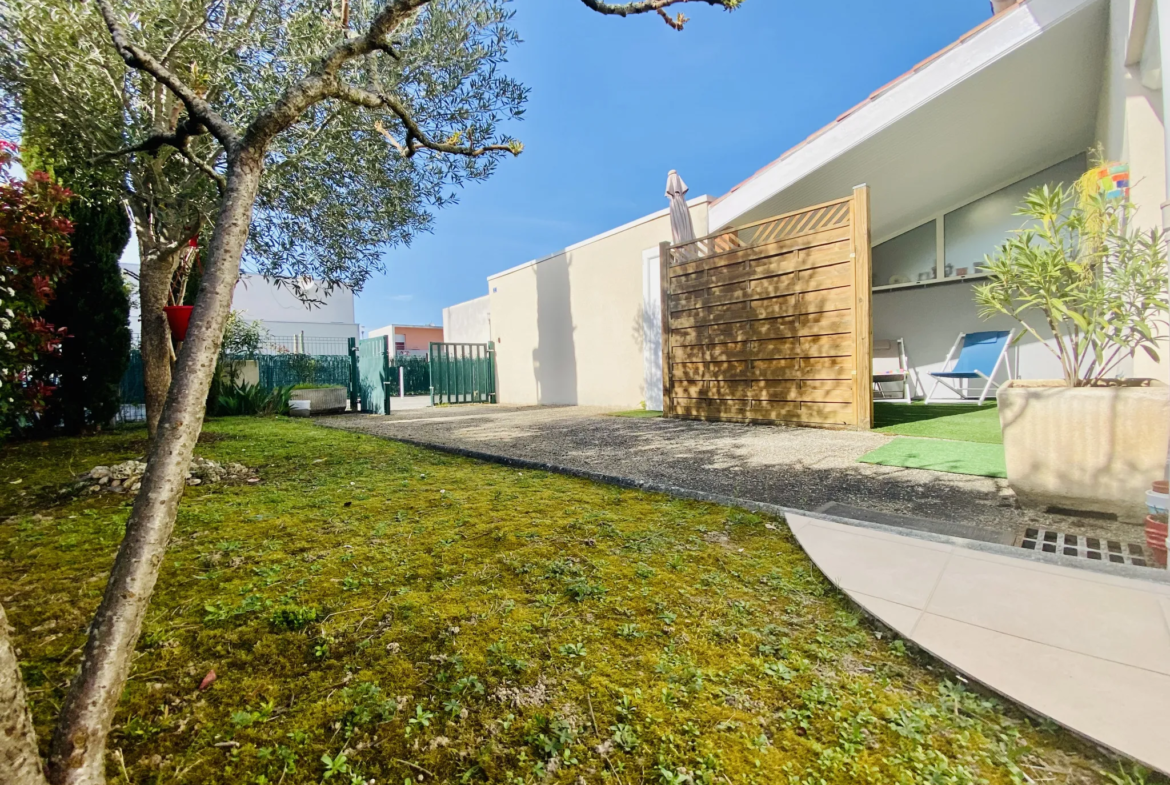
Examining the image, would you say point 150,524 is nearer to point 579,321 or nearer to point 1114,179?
point 1114,179

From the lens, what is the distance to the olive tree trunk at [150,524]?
2.92 ft

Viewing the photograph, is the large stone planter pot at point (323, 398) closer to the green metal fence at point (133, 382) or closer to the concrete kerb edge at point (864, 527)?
the green metal fence at point (133, 382)

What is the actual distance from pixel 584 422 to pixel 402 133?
4592 mm

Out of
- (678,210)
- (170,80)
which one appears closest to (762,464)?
(170,80)

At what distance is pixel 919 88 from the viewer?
17.4 ft

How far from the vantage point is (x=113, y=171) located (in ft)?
13.1

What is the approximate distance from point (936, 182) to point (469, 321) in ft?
53.6

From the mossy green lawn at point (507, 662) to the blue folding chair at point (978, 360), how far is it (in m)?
7.08

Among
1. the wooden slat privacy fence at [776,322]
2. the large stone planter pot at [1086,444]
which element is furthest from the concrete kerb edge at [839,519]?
the wooden slat privacy fence at [776,322]

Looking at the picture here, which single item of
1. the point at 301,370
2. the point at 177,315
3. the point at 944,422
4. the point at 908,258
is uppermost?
the point at 908,258

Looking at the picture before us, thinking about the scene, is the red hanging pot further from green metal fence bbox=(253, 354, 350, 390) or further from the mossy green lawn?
green metal fence bbox=(253, 354, 350, 390)

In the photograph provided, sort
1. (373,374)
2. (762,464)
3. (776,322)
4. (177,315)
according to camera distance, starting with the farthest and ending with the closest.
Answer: (373,374)
(776,322)
(762,464)
(177,315)

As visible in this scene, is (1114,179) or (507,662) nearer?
(507,662)

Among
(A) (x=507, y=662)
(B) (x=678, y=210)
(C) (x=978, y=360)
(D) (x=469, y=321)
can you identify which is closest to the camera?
(A) (x=507, y=662)
